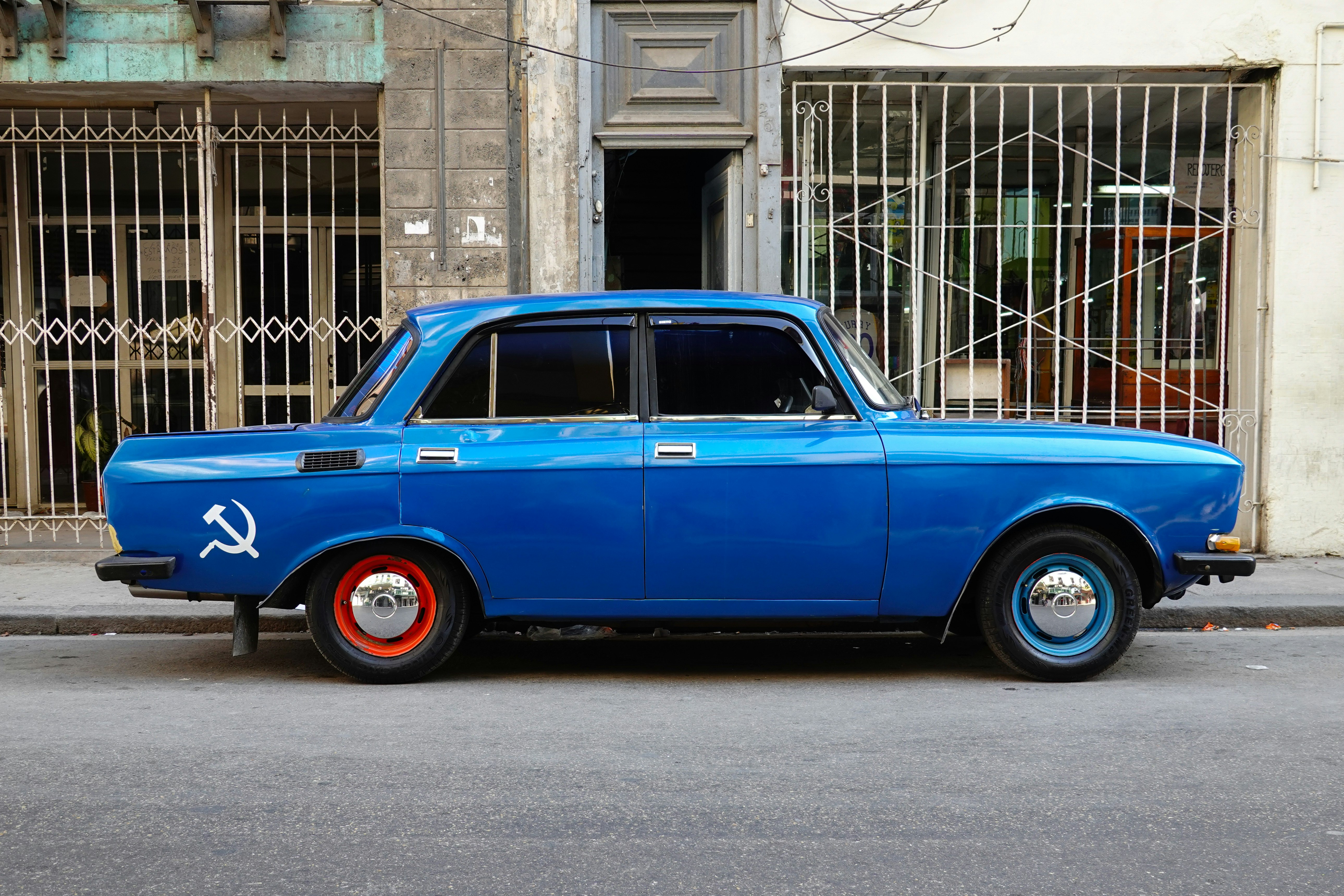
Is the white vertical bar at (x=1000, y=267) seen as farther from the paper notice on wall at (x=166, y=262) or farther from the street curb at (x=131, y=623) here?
Answer: the paper notice on wall at (x=166, y=262)

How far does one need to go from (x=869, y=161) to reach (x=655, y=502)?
5.40 metres

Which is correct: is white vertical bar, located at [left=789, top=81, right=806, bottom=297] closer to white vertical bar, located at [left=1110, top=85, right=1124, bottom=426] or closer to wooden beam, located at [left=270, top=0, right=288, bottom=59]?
white vertical bar, located at [left=1110, top=85, right=1124, bottom=426]

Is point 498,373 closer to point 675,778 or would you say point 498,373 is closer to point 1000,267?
point 675,778

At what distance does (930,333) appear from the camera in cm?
981

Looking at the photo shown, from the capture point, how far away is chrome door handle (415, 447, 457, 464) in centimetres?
527

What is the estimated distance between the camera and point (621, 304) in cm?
552

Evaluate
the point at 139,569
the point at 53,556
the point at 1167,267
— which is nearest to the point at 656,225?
the point at 1167,267

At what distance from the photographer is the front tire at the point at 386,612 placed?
5348 mm

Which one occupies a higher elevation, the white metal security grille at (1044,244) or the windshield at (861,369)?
the white metal security grille at (1044,244)

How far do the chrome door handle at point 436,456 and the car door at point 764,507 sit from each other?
845mm

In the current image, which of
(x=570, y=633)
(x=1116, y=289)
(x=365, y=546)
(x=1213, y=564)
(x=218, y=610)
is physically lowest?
(x=218, y=610)

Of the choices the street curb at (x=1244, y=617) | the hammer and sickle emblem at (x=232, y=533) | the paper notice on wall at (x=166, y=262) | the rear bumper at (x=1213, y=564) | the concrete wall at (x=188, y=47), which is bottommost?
the street curb at (x=1244, y=617)

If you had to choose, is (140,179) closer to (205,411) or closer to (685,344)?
(205,411)

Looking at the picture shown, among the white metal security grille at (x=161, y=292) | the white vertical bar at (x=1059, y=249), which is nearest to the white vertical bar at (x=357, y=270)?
the white metal security grille at (x=161, y=292)
